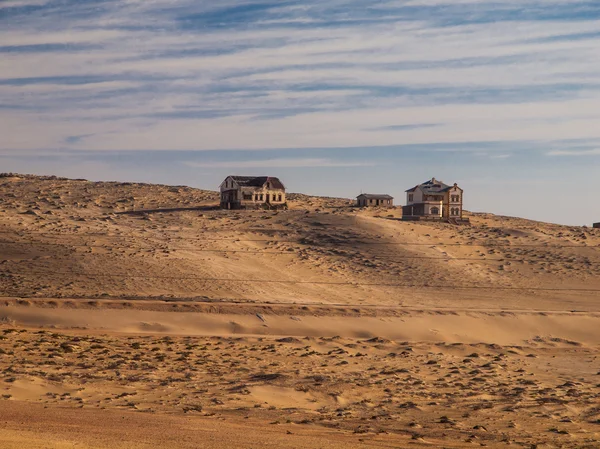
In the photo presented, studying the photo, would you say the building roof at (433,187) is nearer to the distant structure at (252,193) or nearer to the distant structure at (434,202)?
the distant structure at (434,202)

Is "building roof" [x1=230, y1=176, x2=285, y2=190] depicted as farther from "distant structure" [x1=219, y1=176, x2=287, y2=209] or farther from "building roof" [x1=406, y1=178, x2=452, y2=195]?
"building roof" [x1=406, y1=178, x2=452, y2=195]

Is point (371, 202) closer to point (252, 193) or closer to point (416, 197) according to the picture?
point (416, 197)

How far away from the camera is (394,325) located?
3850cm

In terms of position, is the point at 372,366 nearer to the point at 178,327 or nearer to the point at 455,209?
the point at 178,327

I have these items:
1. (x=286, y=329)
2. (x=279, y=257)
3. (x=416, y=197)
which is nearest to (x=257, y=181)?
(x=416, y=197)

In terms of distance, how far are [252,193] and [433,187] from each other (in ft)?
61.0

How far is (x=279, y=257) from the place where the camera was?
2219 inches

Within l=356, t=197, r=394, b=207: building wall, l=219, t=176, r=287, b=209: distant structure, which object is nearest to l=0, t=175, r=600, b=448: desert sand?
l=219, t=176, r=287, b=209: distant structure

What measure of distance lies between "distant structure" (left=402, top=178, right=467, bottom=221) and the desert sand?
744 cm

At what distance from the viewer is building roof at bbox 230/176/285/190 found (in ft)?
263

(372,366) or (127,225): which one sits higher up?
(127,225)

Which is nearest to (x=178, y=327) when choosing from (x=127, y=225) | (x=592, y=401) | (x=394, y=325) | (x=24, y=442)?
(x=394, y=325)

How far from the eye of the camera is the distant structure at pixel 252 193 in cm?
7925

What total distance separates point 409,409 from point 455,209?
206 feet
